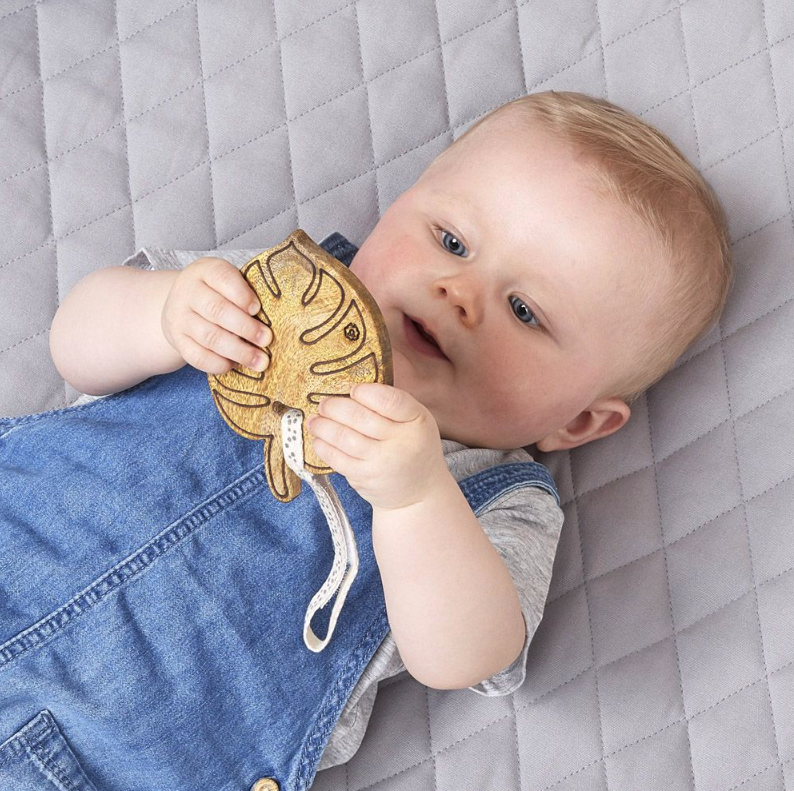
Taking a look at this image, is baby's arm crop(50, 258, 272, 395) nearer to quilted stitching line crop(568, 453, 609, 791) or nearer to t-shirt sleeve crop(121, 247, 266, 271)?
t-shirt sleeve crop(121, 247, 266, 271)

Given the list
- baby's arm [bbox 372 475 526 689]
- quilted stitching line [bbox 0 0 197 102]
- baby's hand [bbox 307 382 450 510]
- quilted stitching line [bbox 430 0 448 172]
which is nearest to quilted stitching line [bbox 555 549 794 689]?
baby's arm [bbox 372 475 526 689]

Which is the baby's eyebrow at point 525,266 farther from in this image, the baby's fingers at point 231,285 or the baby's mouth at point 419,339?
the baby's fingers at point 231,285

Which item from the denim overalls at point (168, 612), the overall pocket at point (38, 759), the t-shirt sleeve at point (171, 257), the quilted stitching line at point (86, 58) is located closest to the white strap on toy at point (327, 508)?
the denim overalls at point (168, 612)

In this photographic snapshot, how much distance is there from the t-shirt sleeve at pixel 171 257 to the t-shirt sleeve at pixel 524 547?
0.41 meters

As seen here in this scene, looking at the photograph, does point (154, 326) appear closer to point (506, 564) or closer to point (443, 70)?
point (506, 564)

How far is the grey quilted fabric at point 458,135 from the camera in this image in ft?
3.68

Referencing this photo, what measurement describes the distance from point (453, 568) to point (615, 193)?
43cm

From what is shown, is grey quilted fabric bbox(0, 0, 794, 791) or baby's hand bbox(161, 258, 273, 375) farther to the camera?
grey quilted fabric bbox(0, 0, 794, 791)

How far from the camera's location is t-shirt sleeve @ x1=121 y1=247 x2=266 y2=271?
1171 millimetres

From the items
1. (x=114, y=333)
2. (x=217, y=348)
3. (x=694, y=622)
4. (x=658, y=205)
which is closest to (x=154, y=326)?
(x=114, y=333)

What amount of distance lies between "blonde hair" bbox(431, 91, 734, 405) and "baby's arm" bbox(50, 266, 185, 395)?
0.37 m

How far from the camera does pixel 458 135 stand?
50.8 inches

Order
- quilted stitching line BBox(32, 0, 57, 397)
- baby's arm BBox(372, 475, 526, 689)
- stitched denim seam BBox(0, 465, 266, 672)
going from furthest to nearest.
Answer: quilted stitching line BBox(32, 0, 57, 397) < stitched denim seam BBox(0, 465, 266, 672) < baby's arm BBox(372, 475, 526, 689)

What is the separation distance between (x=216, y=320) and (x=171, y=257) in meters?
0.39
